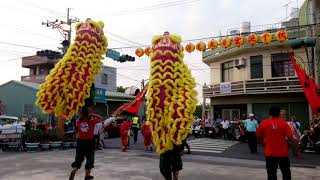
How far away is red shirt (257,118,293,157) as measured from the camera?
275 inches

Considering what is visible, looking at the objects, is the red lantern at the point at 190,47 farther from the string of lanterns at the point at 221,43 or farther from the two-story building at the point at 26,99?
the two-story building at the point at 26,99

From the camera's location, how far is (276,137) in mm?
7031

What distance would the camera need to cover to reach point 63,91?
20.4ft

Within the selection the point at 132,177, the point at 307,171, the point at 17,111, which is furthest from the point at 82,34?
the point at 17,111

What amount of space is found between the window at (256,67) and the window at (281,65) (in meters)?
0.95

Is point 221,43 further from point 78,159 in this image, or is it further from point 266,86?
point 78,159

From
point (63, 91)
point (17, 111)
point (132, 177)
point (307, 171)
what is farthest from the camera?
point (17, 111)

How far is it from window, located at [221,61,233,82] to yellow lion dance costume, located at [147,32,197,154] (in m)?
23.7

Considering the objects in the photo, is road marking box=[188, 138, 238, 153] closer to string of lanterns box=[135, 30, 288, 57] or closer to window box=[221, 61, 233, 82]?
string of lanterns box=[135, 30, 288, 57]

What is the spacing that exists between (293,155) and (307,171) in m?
4.16

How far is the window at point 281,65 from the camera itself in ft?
83.8

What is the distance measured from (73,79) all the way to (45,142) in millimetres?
12122

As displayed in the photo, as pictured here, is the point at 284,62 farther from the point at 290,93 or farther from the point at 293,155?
the point at 293,155

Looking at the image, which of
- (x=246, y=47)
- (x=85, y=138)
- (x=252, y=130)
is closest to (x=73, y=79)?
(x=85, y=138)
